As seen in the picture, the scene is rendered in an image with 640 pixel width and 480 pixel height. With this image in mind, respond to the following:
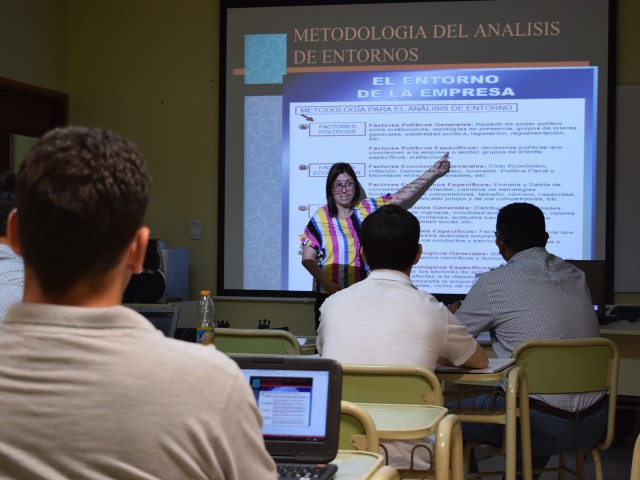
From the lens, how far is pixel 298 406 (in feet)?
5.36

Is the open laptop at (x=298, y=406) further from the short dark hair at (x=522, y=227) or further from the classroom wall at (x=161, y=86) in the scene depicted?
the classroom wall at (x=161, y=86)

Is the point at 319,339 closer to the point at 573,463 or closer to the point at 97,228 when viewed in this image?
the point at 97,228

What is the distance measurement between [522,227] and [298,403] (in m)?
2.16

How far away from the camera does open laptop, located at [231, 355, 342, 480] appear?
1592 mm

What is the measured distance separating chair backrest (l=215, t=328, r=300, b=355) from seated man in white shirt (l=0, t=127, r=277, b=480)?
2.18 metres

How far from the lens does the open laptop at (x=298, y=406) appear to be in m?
1.59

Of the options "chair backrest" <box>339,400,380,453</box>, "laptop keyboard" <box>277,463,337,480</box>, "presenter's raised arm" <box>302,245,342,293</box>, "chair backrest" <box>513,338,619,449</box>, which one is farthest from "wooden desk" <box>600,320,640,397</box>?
"laptop keyboard" <box>277,463,337,480</box>

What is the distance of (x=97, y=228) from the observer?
1.01m

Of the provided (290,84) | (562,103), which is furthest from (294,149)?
(562,103)

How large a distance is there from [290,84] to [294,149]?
1.44ft

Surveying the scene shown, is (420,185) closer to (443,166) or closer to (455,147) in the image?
(443,166)

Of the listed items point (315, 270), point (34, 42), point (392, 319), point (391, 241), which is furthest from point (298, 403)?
point (34, 42)

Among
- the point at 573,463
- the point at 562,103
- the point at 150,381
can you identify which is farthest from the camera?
the point at 562,103

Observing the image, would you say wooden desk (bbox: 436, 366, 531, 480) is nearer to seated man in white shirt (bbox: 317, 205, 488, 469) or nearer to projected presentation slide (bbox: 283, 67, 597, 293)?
seated man in white shirt (bbox: 317, 205, 488, 469)
